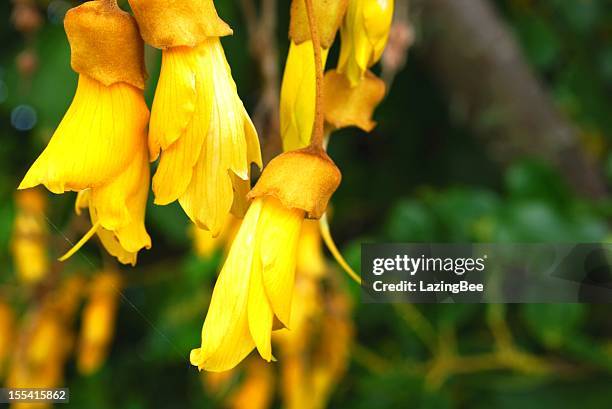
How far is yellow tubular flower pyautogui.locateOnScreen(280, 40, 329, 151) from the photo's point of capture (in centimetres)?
25

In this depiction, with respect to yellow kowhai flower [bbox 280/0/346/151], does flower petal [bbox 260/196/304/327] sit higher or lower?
lower

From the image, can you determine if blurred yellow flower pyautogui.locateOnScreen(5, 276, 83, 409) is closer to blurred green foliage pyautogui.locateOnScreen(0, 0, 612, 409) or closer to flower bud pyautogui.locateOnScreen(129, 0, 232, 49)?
blurred green foliage pyautogui.locateOnScreen(0, 0, 612, 409)

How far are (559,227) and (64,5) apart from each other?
1.31ft

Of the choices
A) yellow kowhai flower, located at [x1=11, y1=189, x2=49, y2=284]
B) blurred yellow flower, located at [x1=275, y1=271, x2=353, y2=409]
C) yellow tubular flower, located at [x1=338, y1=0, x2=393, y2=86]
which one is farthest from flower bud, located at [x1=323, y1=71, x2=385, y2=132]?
blurred yellow flower, located at [x1=275, y1=271, x2=353, y2=409]

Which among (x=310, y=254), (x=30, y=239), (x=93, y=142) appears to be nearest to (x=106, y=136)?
(x=93, y=142)

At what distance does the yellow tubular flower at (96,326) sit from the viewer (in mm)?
603

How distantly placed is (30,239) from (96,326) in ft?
0.65

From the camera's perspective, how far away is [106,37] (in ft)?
0.79

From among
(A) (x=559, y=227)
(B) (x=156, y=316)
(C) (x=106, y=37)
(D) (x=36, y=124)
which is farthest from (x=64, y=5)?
(A) (x=559, y=227)

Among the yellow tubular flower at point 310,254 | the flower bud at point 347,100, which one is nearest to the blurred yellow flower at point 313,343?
the yellow tubular flower at point 310,254

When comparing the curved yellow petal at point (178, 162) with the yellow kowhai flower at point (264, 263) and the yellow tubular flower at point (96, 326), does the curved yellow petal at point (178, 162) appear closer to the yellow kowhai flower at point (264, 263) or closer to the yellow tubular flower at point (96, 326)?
the yellow kowhai flower at point (264, 263)

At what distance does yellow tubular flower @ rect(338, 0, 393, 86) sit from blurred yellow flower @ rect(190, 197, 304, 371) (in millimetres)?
53

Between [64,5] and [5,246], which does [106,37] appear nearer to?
[64,5]

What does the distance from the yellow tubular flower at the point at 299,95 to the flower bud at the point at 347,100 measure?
0.03 ft
